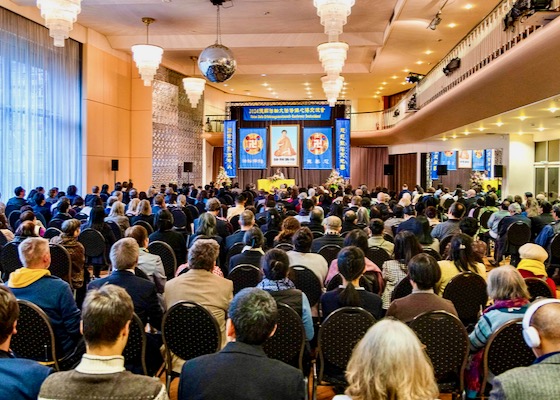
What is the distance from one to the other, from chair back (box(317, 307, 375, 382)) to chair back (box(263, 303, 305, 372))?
5.0 inches

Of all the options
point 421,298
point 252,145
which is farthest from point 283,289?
point 252,145

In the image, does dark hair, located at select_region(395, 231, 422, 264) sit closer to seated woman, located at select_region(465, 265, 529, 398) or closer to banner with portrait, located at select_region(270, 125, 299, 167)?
Answer: seated woman, located at select_region(465, 265, 529, 398)

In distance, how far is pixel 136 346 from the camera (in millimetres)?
3215

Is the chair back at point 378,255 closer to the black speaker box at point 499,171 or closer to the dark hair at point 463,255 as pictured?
the dark hair at point 463,255

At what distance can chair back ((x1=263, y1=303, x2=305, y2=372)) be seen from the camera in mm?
3272

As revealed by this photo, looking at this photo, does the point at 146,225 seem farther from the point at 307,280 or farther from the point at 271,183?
the point at 271,183

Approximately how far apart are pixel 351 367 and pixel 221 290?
211 centimetres

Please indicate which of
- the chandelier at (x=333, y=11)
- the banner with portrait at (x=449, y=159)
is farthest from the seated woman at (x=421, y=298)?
the banner with portrait at (x=449, y=159)

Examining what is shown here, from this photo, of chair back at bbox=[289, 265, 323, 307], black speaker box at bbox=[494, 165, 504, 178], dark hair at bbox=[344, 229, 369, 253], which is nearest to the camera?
chair back at bbox=[289, 265, 323, 307]

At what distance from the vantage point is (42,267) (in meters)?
3.68

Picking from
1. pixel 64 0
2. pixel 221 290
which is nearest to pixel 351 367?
pixel 221 290

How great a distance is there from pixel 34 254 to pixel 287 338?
5.76ft

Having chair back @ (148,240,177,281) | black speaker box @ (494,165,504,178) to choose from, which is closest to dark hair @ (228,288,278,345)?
chair back @ (148,240,177,281)

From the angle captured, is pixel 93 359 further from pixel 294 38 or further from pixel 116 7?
pixel 294 38
